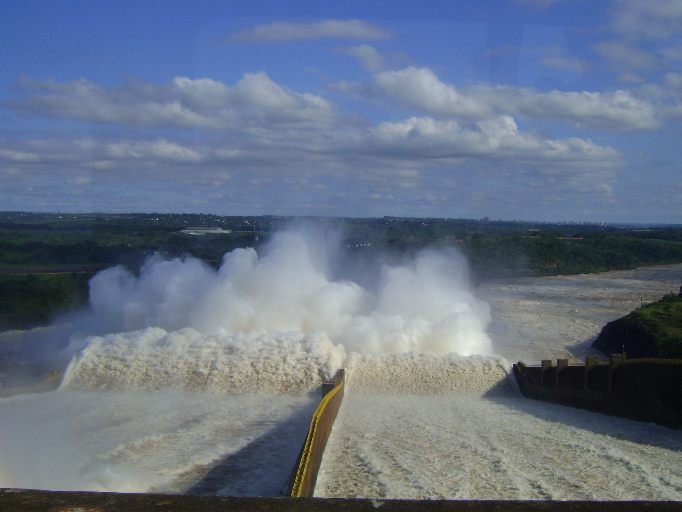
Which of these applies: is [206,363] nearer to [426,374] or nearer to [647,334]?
[426,374]

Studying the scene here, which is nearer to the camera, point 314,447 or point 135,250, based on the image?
point 314,447

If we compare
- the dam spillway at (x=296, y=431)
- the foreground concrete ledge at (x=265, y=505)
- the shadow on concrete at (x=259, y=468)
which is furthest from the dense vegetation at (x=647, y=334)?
the foreground concrete ledge at (x=265, y=505)

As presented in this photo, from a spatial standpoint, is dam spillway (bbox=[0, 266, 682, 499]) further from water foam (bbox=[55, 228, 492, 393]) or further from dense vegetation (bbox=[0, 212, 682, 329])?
dense vegetation (bbox=[0, 212, 682, 329])

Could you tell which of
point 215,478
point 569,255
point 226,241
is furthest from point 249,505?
point 569,255

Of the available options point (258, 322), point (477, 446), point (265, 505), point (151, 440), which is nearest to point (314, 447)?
point (477, 446)

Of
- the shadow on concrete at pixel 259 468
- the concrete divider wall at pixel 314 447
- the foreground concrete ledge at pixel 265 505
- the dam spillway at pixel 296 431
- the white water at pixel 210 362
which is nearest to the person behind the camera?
the foreground concrete ledge at pixel 265 505

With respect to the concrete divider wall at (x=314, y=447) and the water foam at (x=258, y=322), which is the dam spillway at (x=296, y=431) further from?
the concrete divider wall at (x=314, y=447)
